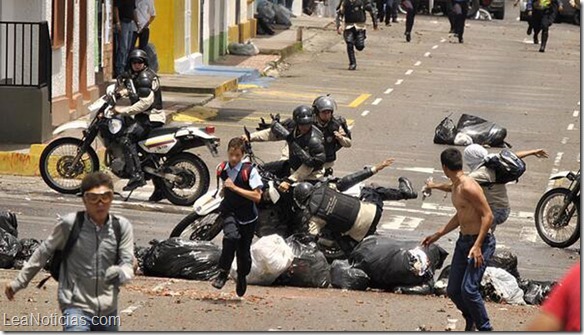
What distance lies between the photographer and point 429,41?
45281 mm

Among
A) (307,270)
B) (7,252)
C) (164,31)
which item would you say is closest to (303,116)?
(307,270)

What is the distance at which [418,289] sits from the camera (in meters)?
12.7

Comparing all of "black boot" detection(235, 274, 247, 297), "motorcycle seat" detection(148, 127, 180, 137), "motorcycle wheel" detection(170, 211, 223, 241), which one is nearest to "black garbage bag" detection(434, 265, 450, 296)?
"black boot" detection(235, 274, 247, 297)

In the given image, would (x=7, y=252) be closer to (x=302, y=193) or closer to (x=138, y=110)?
(x=302, y=193)

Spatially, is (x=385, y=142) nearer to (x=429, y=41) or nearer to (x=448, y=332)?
(x=448, y=332)

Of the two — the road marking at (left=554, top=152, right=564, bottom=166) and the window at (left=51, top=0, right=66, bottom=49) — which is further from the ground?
the window at (left=51, top=0, right=66, bottom=49)

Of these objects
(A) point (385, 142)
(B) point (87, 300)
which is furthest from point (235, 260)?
(A) point (385, 142)

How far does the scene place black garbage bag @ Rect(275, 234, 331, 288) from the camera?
42.0ft

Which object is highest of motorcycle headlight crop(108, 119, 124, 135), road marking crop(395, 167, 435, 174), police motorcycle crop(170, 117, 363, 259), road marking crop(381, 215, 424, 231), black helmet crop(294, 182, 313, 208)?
motorcycle headlight crop(108, 119, 124, 135)

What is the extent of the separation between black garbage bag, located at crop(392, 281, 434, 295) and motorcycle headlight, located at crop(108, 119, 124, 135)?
5.39 meters

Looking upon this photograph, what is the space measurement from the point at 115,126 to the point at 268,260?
5068mm

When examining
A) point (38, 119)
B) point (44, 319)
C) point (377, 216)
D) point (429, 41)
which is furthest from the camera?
point (429, 41)

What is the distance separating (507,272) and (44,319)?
14.2ft

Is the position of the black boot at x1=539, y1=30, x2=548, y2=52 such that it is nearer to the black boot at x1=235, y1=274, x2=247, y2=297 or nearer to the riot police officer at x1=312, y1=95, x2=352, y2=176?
the riot police officer at x1=312, y1=95, x2=352, y2=176
